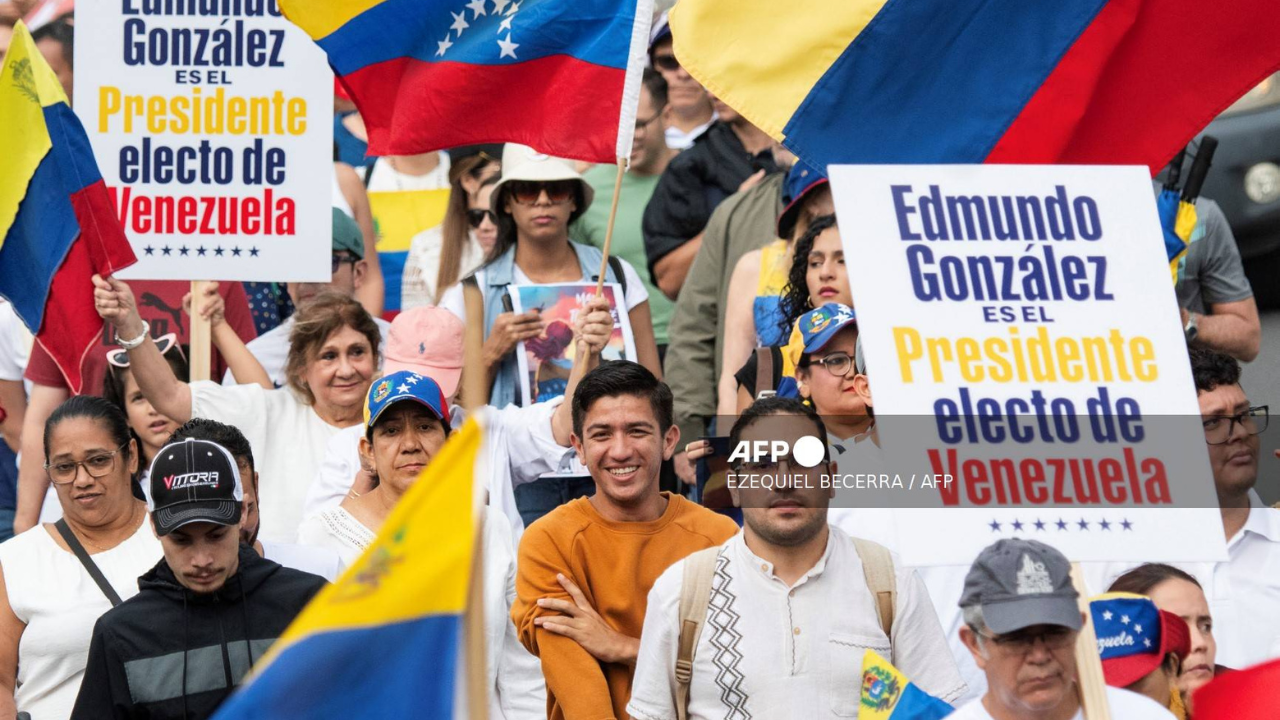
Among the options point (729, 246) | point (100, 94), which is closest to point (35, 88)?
point (100, 94)

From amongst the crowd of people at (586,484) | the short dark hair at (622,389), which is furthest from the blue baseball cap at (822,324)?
the short dark hair at (622,389)

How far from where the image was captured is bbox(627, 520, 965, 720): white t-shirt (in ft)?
19.2

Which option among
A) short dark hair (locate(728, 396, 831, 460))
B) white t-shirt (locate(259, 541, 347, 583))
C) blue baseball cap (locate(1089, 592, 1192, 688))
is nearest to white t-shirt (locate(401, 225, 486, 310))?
white t-shirt (locate(259, 541, 347, 583))

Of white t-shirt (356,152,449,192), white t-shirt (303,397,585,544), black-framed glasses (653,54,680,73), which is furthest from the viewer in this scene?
white t-shirt (356,152,449,192)

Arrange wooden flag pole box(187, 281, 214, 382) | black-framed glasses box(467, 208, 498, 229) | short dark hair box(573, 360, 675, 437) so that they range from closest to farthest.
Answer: short dark hair box(573, 360, 675, 437)
wooden flag pole box(187, 281, 214, 382)
black-framed glasses box(467, 208, 498, 229)

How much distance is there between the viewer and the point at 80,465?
23.5 ft

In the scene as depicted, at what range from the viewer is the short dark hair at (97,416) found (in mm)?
7281

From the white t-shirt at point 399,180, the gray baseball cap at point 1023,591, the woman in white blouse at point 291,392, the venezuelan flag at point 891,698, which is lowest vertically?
the venezuelan flag at point 891,698

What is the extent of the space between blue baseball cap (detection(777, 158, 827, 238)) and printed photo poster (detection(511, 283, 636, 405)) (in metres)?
0.70

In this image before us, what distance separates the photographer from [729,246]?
8.98m

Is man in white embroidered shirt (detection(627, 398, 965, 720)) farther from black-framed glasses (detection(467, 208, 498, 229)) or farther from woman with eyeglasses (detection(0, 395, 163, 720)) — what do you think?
black-framed glasses (detection(467, 208, 498, 229))

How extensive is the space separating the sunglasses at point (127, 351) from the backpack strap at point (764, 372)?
2454 mm

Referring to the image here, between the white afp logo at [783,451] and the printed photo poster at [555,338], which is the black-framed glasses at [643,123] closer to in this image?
the printed photo poster at [555,338]

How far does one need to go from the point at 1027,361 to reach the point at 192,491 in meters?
2.46
